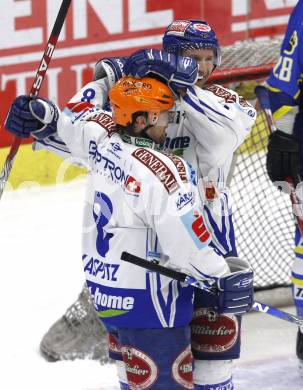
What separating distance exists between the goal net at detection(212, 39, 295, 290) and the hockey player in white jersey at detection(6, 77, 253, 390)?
5.17ft

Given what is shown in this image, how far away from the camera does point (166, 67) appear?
10.6 feet

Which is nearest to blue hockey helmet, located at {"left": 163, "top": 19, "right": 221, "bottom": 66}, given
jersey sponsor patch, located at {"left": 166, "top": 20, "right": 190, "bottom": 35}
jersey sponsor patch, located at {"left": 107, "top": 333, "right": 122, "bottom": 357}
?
jersey sponsor patch, located at {"left": 166, "top": 20, "right": 190, "bottom": 35}

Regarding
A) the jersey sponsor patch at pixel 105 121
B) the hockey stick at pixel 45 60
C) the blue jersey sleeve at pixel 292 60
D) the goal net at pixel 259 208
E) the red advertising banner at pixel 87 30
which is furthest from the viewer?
the red advertising banner at pixel 87 30

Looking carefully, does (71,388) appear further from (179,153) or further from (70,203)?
(70,203)

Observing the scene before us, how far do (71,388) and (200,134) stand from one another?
1.26 metres

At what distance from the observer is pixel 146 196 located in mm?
3152

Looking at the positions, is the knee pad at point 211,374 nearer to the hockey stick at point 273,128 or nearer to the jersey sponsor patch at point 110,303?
the jersey sponsor patch at point 110,303

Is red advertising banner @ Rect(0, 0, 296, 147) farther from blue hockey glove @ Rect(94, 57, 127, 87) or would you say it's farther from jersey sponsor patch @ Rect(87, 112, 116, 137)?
jersey sponsor patch @ Rect(87, 112, 116, 137)

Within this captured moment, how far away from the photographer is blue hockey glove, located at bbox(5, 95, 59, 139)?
11.7 feet

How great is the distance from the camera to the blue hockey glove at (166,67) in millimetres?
3232

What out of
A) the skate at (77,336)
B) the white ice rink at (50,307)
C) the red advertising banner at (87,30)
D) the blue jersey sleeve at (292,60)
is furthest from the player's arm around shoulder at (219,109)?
the red advertising banner at (87,30)

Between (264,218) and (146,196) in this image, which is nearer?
(146,196)

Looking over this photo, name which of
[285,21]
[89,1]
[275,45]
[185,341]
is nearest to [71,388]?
[185,341]

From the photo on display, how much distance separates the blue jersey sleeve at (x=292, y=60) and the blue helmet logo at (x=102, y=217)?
1.16 meters
